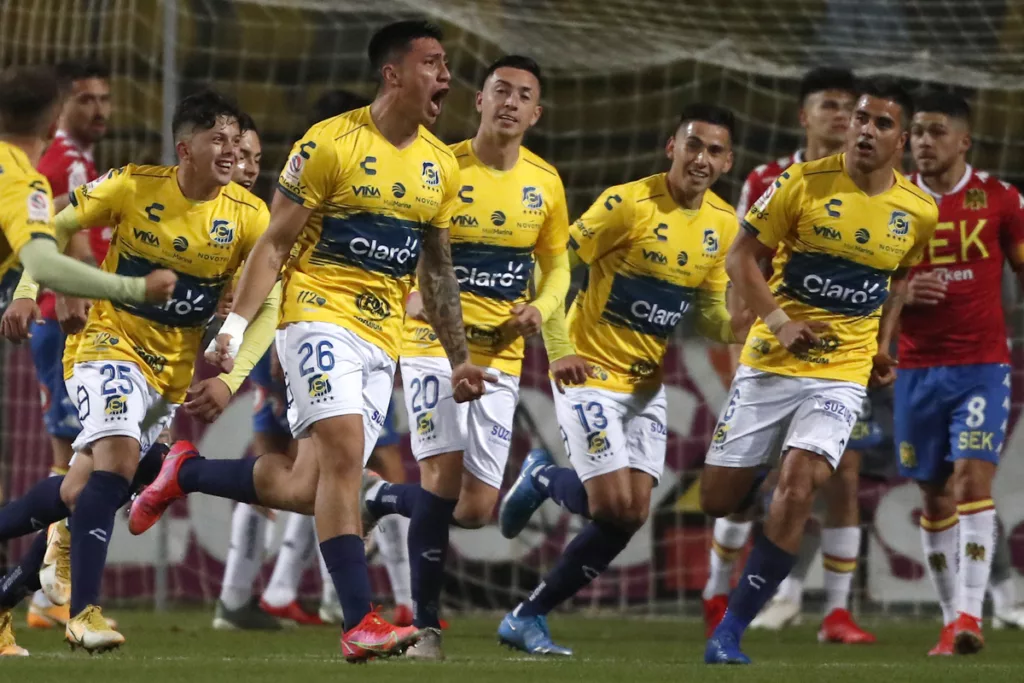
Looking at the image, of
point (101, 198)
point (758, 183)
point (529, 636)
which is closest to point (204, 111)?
point (101, 198)

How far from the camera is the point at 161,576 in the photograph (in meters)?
10.0

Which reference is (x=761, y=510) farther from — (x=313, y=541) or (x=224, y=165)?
(x=224, y=165)

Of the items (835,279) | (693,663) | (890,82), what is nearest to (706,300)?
(835,279)

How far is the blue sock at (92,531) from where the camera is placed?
20.5 feet

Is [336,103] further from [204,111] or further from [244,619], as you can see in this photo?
[244,619]

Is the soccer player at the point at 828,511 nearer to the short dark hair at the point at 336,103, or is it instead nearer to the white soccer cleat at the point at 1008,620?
the white soccer cleat at the point at 1008,620

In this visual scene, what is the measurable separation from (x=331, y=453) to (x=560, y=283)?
5.33 ft

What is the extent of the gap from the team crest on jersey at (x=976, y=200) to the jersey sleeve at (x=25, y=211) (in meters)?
4.08

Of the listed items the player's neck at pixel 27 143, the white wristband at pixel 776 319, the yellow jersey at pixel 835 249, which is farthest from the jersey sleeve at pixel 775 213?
the player's neck at pixel 27 143

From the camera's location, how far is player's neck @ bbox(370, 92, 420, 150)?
6.19 meters

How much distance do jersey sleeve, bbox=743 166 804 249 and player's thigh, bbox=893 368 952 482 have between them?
1319 millimetres

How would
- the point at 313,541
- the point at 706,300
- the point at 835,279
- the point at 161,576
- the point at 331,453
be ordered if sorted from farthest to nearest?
1. the point at 161,576
2. the point at 313,541
3. the point at 706,300
4. the point at 835,279
5. the point at 331,453

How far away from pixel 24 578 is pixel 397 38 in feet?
7.88

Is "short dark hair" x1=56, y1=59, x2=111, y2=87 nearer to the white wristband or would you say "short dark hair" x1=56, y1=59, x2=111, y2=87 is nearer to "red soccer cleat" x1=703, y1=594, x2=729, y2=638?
the white wristband
